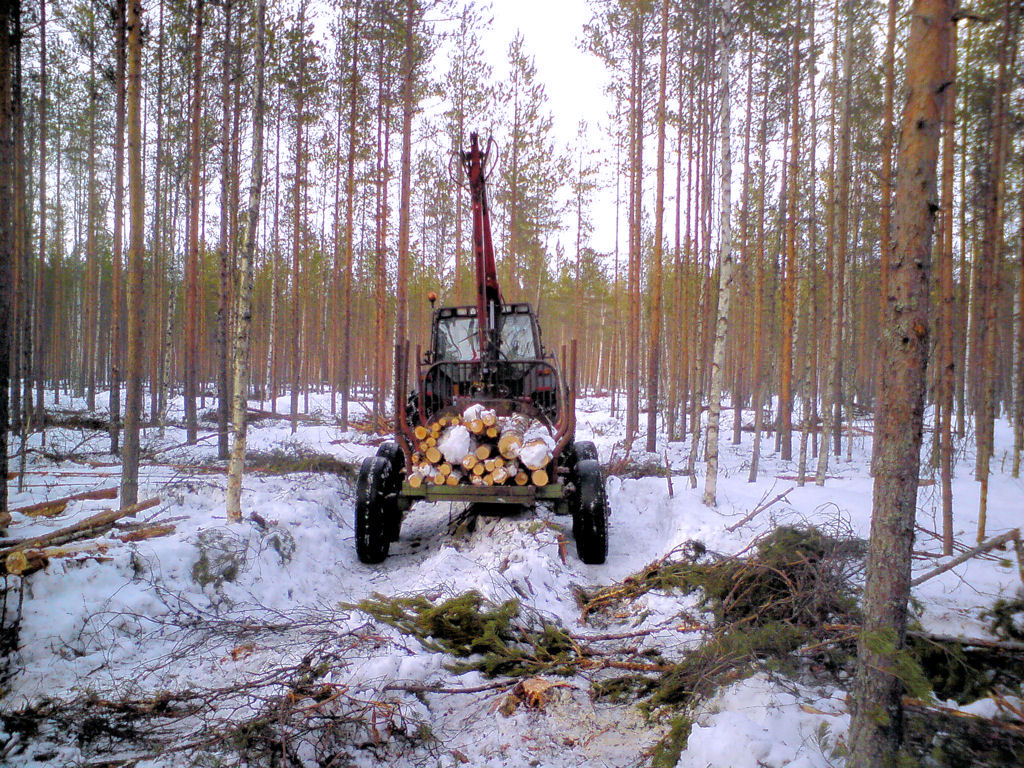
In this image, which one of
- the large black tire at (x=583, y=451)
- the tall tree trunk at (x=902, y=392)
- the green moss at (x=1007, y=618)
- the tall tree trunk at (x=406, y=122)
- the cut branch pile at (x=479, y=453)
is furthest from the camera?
the tall tree trunk at (x=406, y=122)

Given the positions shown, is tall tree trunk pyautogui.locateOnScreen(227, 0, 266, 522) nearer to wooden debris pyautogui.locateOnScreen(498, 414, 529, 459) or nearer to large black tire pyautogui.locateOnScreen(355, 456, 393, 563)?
large black tire pyautogui.locateOnScreen(355, 456, 393, 563)

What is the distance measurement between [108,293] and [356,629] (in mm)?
27523

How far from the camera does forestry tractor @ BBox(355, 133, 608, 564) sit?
5.36 m

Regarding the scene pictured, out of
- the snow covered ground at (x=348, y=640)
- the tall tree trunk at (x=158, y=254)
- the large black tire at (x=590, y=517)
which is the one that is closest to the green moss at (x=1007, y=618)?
the snow covered ground at (x=348, y=640)

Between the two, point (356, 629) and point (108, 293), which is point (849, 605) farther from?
point (108, 293)

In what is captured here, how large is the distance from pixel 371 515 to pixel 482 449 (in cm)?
146

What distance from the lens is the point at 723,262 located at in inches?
271

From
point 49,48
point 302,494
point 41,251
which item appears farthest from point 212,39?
point 302,494

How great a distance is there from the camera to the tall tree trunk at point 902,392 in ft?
6.82

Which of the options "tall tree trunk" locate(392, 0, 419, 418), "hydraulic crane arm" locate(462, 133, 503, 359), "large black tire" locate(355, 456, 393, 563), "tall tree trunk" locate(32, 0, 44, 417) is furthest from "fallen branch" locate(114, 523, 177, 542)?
"tall tree trunk" locate(32, 0, 44, 417)

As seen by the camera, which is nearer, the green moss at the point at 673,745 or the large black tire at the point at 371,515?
the green moss at the point at 673,745

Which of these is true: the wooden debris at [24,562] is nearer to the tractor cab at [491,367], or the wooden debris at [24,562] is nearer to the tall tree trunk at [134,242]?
the tall tree trunk at [134,242]

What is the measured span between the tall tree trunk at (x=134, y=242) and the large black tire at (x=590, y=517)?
5.22m

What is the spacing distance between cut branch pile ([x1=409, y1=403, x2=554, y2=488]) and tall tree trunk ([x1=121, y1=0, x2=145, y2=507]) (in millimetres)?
3608
